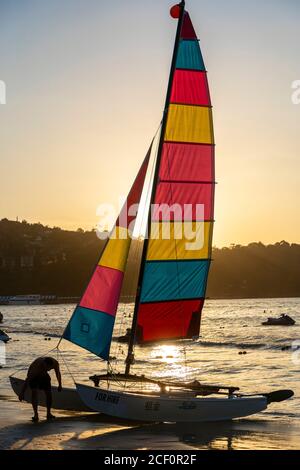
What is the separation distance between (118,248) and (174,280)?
1.97 m

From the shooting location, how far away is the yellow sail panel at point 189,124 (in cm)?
2092

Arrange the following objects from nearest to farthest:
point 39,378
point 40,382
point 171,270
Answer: point 39,378 < point 40,382 < point 171,270

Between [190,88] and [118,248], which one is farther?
[190,88]

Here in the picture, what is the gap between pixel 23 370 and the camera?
34719mm

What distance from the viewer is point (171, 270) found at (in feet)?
69.3

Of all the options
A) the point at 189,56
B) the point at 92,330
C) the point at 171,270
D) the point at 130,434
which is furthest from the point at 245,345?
the point at 130,434

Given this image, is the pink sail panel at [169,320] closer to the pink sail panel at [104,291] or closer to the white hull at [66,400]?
the pink sail panel at [104,291]

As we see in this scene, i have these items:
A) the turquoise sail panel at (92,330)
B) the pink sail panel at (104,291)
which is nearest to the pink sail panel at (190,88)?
the pink sail panel at (104,291)

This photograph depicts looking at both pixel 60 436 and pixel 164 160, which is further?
pixel 164 160

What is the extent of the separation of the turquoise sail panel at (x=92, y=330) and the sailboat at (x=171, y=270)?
3 centimetres

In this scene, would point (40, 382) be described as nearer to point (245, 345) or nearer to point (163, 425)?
point (163, 425)

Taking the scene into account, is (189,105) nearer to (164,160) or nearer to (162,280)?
(164,160)
